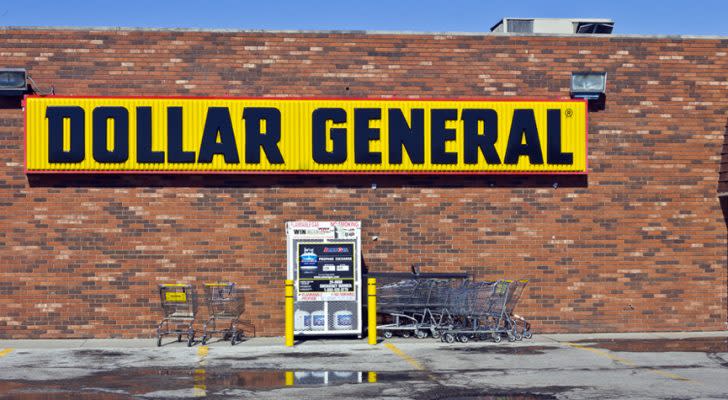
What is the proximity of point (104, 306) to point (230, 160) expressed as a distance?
138 inches

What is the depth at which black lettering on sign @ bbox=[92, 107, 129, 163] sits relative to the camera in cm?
1906

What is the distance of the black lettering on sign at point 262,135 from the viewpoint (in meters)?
19.4

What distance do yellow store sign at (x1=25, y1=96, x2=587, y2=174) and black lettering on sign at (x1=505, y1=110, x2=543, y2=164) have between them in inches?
0.7

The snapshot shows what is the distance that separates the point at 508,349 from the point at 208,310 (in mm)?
5591

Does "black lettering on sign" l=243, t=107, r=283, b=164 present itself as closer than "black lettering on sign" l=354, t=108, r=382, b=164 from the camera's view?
Yes

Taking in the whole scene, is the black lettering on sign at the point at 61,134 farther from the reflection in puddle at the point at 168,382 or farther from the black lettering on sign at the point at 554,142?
the black lettering on sign at the point at 554,142

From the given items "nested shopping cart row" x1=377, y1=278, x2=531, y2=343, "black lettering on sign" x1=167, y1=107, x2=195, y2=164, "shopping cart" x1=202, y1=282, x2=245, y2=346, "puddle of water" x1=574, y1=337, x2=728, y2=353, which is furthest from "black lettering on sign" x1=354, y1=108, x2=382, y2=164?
"puddle of water" x1=574, y1=337, x2=728, y2=353

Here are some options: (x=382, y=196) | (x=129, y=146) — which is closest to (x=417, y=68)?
(x=382, y=196)

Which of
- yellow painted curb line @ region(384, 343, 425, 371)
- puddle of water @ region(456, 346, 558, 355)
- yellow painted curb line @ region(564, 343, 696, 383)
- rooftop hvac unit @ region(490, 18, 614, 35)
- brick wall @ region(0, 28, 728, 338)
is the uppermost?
rooftop hvac unit @ region(490, 18, 614, 35)

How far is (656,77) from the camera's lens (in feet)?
67.2

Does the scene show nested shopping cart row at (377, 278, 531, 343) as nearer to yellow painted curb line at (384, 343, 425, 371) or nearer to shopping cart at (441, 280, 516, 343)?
shopping cart at (441, 280, 516, 343)

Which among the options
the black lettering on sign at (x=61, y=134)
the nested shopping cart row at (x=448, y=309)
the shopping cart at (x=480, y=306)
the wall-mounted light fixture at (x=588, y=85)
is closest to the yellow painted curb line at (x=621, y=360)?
the shopping cart at (x=480, y=306)

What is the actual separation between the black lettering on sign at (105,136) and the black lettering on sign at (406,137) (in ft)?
15.9

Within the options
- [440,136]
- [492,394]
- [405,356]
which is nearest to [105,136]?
[440,136]
